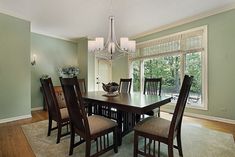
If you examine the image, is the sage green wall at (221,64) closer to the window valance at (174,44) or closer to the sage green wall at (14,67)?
the window valance at (174,44)

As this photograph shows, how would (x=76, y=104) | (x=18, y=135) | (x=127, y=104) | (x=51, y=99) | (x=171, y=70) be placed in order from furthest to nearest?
(x=171, y=70) → (x=18, y=135) → (x=51, y=99) → (x=127, y=104) → (x=76, y=104)

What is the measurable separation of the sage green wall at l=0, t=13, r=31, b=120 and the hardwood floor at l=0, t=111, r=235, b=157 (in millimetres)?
418

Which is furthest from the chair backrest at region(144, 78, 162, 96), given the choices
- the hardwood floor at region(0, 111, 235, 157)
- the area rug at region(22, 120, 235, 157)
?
the hardwood floor at region(0, 111, 235, 157)

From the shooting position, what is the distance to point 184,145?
224 cm

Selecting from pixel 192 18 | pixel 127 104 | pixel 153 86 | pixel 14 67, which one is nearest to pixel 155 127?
pixel 127 104

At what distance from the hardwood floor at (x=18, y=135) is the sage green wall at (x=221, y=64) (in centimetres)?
41

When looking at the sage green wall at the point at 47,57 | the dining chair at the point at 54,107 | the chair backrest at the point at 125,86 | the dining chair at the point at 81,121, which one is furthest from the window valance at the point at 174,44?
the dining chair at the point at 54,107

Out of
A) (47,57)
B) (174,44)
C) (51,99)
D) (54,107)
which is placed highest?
(174,44)

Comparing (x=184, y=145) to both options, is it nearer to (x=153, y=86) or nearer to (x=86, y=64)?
(x=153, y=86)

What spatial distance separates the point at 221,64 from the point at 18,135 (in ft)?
15.3

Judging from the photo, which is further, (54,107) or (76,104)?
(54,107)

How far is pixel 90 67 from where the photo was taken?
220 inches

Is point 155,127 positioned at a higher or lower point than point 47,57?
lower

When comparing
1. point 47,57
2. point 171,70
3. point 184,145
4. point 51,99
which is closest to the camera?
point 184,145
